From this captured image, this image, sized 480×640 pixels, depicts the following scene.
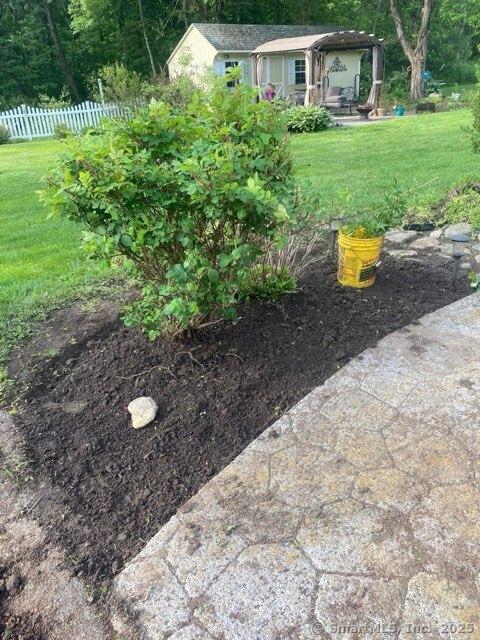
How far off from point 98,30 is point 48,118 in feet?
39.5

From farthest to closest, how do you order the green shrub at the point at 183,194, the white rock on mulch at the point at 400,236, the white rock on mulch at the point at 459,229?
the white rock on mulch at the point at 459,229, the white rock on mulch at the point at 400,236, the green shrub at the point at 183,194

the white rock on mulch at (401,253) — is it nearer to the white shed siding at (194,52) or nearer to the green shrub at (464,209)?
the green shrub at (464,209)

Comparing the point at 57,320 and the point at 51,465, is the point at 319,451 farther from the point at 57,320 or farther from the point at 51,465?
the point at 57,320

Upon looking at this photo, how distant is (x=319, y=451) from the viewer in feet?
7.90

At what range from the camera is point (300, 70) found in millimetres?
21656

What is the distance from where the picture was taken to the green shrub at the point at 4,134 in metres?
16.8

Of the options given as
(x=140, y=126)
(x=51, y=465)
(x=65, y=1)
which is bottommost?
(x=51, y=465)

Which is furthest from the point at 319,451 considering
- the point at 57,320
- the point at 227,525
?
the point at 57,320

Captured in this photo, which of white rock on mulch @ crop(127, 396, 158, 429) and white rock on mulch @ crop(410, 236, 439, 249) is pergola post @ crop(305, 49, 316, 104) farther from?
white rock on mulch @ crop(127, 396, 158, 429)

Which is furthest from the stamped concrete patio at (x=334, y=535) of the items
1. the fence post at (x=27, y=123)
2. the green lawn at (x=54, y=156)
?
the fence post at (x=27, y=123)

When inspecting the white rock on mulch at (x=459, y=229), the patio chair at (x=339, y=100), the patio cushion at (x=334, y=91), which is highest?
the patio cushion at (x=334, y=91)

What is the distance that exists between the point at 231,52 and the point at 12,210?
53.0ft

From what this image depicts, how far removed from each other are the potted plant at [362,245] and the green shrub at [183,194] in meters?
0.89

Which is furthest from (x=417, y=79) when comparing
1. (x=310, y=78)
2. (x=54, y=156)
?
(x=54, y=156)
